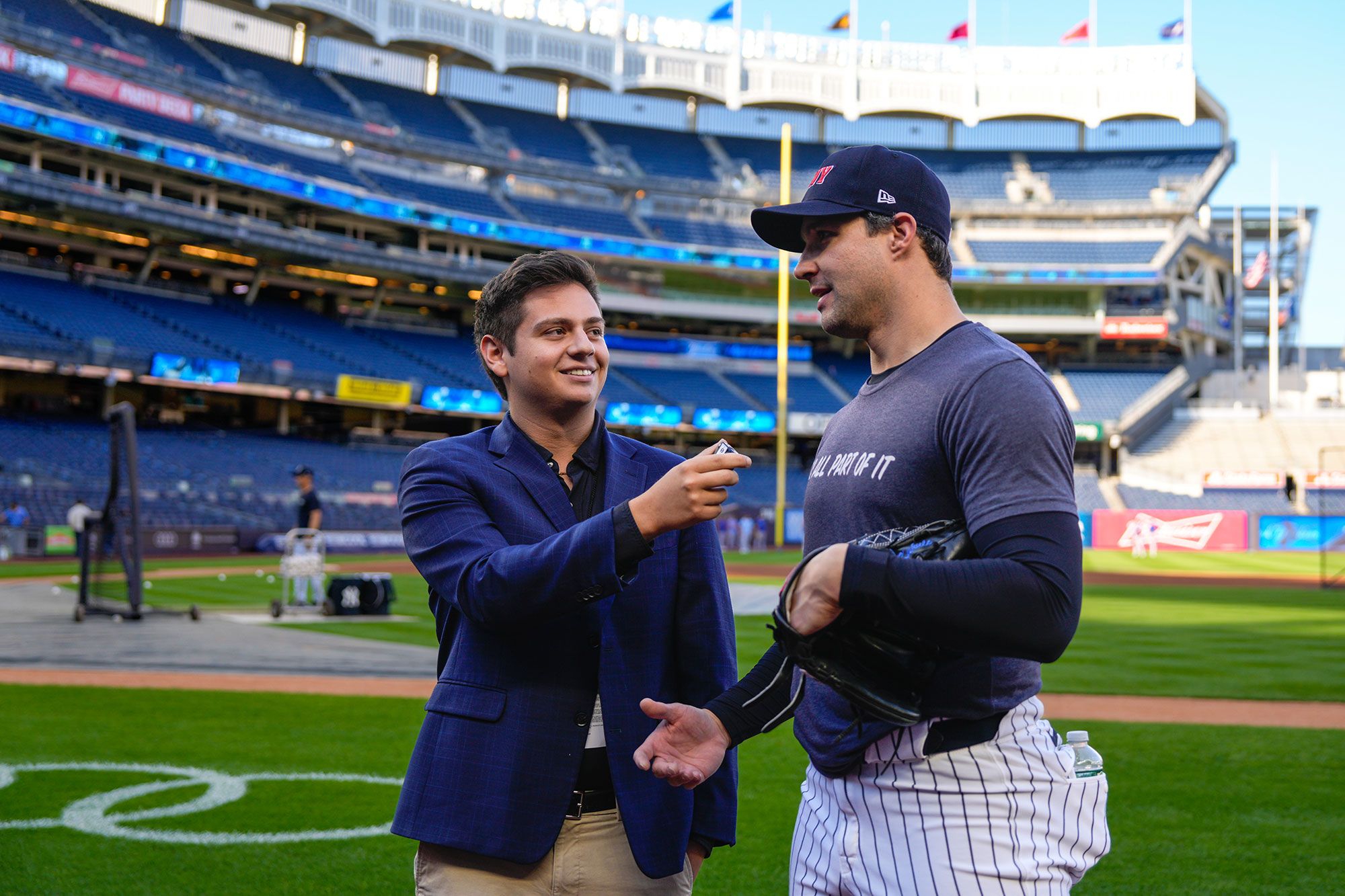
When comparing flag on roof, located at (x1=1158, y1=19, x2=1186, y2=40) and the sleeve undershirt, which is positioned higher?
flag on roof, located at (x1=1158, y1=19, x2=1186, y2=40)

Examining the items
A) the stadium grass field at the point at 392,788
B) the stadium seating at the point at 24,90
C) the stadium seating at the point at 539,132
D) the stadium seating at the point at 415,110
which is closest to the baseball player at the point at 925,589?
the stadium grass field at the point at 392,788

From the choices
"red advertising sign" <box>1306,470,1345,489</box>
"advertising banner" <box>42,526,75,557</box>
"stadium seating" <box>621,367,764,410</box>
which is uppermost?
"stadium seating" <box>621,367,764,410</box>

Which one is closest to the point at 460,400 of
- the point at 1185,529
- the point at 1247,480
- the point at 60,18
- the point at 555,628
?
the point at 60,18

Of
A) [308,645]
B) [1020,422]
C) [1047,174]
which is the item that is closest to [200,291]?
[308,645]

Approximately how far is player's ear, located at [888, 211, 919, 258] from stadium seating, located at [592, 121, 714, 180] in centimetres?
5759

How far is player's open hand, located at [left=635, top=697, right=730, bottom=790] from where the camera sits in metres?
2.44

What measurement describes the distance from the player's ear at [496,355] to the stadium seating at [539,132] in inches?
2196

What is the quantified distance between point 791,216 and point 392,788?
5.40 meters

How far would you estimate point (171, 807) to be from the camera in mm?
6254

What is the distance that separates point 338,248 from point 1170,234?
42.3 metres

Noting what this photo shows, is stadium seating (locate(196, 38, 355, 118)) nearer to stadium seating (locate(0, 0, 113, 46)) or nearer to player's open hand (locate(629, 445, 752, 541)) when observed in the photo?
stadium seating (locate(0, 0, 113, 46))

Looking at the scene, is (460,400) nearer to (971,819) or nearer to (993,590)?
(971,819)

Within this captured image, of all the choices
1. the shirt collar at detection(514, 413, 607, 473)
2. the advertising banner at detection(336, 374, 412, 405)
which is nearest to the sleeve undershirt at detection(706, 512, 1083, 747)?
the shirt collar at detection(514, 413, 607, 473)

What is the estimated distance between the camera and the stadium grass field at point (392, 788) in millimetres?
5242
